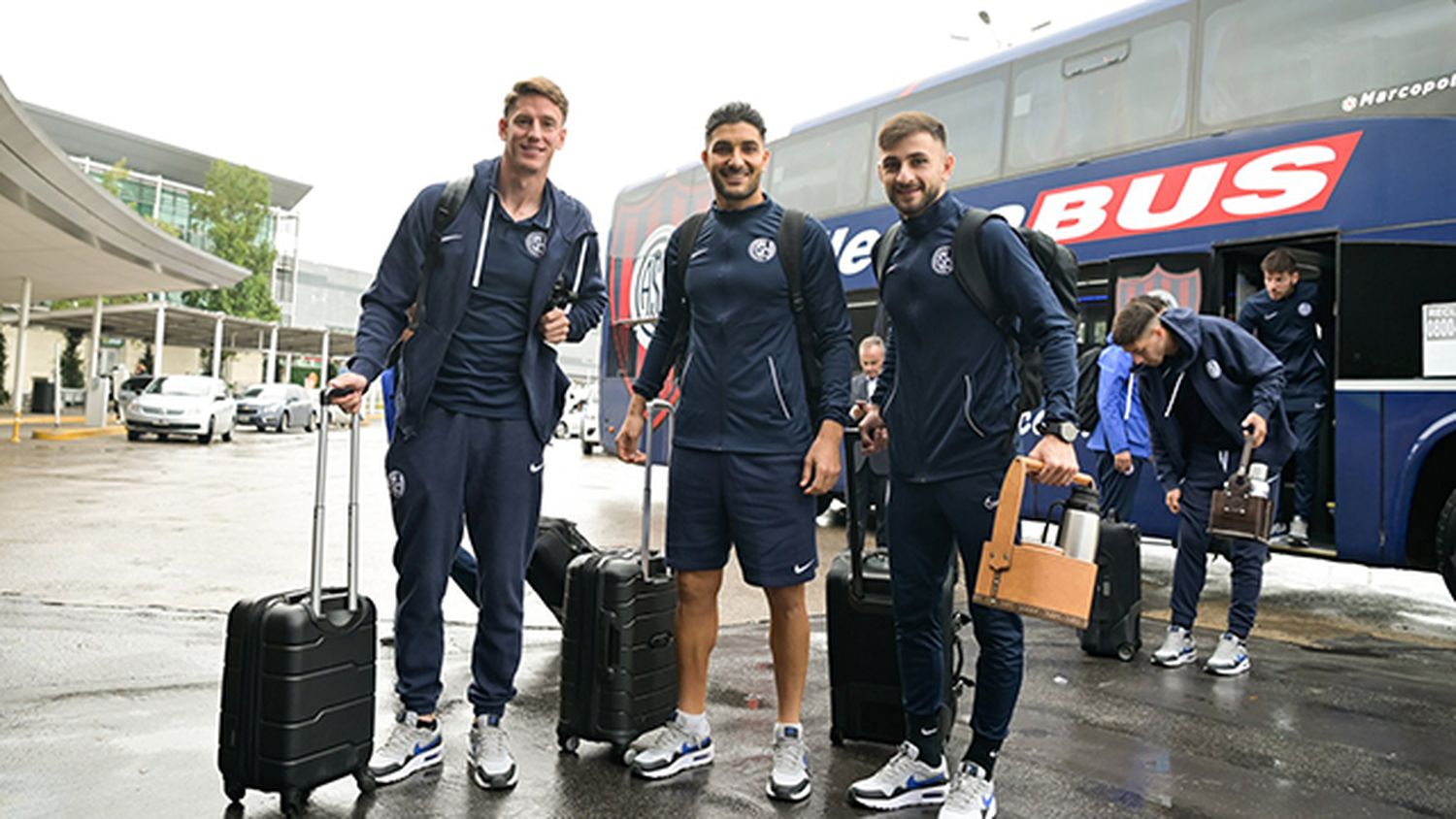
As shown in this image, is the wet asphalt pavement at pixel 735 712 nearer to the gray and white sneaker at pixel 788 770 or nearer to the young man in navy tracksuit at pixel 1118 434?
the gray and white sneaker at pixel 788 770

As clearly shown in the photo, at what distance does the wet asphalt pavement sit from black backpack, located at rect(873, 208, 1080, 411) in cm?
131

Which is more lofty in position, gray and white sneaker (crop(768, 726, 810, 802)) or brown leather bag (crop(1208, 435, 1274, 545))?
brown leather bag (crop(1208, 435, 1274, 545))

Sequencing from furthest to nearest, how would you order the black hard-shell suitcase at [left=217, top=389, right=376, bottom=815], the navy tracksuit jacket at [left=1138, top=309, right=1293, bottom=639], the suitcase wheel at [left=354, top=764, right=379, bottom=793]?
the navy tracksuit jacket at [left=1138, top=309, right=1293, bottom=639] < the suitcase wheel at [left=354, top=764, right=379, bottom=793] < the black hard-shell suitcase at [left=217, top=389, right=376, bottom=815]

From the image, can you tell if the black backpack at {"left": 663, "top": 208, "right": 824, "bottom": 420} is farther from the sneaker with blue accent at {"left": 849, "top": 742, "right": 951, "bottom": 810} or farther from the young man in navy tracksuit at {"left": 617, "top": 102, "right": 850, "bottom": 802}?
the sneaker with blue accent at {"left": 849, "top": 742, "right": 951, "bottom": 810}

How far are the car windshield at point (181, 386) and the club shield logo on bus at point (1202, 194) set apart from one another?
19997mm

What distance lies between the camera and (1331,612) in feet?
23.7

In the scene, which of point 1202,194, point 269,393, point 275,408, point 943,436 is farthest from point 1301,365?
point 269,393

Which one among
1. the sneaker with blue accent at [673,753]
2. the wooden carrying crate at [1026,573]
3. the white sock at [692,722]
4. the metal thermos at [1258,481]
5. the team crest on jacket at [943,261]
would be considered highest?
the team crest on jacket at [943,261]

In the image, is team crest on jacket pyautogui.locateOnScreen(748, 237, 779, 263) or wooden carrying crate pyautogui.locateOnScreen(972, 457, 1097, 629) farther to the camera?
team crest on jacket pyautogui.locateOnScreen(748, 237, 779, 263)

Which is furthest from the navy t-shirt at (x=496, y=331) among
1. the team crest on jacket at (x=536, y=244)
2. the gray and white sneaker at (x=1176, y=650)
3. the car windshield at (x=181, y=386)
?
the car windshield at (x=181, y=386)

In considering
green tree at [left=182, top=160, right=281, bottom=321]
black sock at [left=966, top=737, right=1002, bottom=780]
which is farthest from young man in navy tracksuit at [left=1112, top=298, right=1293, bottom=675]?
green tree at [left=182, top=160, right=281, bottom=321]

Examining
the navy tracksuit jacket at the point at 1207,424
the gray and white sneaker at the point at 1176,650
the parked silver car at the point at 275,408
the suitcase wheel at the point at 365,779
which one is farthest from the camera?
the parked silver car at the point at 275,408

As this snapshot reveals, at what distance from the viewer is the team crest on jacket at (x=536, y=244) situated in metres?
3.39

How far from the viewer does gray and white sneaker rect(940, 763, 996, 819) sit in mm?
2955
